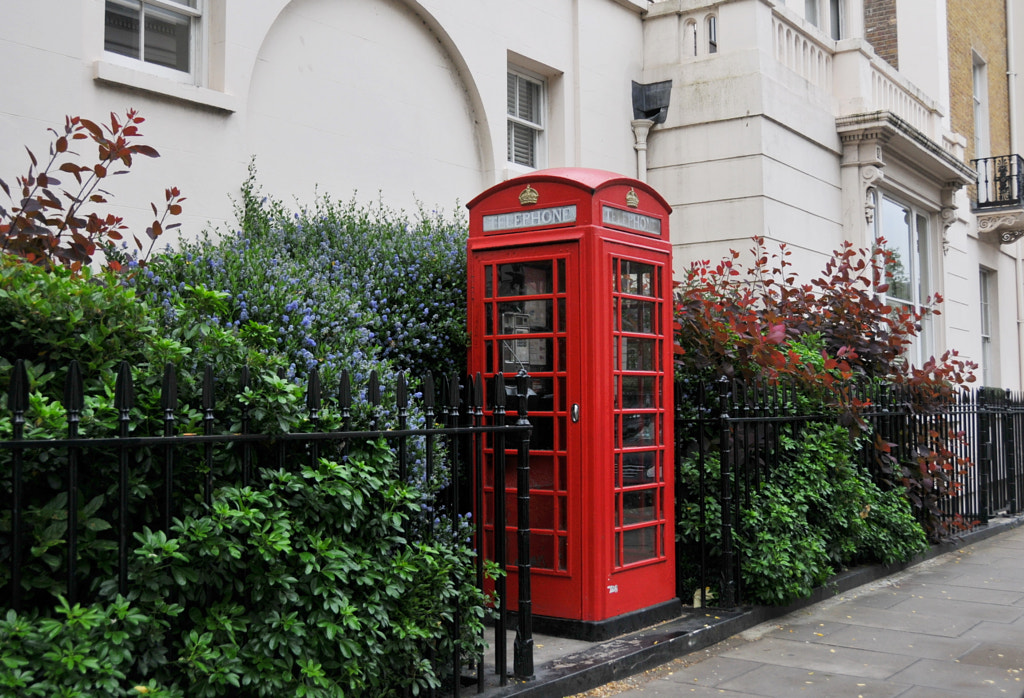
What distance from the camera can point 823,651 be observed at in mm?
6105

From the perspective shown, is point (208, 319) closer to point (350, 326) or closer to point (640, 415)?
point (350, 326)

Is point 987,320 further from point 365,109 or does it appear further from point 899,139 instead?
point 365,109

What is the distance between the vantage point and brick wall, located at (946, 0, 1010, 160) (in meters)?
17.7

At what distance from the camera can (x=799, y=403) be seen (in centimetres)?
786

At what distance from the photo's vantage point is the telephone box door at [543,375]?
579cm

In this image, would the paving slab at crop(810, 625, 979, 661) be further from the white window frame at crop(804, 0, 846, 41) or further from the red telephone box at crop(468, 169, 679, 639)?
the white window frame at crop(804, 0, 846, 41)

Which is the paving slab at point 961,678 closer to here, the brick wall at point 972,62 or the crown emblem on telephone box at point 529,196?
the crown emblem on telephone box at point 529,196

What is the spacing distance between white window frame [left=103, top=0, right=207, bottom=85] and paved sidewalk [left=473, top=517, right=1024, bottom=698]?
4505 mm

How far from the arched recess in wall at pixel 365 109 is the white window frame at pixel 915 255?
6747 mm

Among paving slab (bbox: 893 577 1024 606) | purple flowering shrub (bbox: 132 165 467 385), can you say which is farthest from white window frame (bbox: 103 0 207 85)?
paving slab (bbox: 893 577 1024 606)

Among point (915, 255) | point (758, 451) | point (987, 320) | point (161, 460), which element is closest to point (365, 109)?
point (758, 451)

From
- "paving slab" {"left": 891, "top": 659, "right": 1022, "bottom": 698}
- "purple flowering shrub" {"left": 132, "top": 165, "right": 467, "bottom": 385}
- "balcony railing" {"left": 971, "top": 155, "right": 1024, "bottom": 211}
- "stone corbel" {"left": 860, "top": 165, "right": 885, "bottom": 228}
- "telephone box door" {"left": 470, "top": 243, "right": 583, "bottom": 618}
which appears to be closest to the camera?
"purple flowering shrub" {"left": 132, "top": 165, "right": 467, "bottom": 385}

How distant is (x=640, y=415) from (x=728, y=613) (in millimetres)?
1556

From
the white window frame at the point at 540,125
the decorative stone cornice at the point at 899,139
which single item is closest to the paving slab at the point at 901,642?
the white window frame at the point at 540,125
